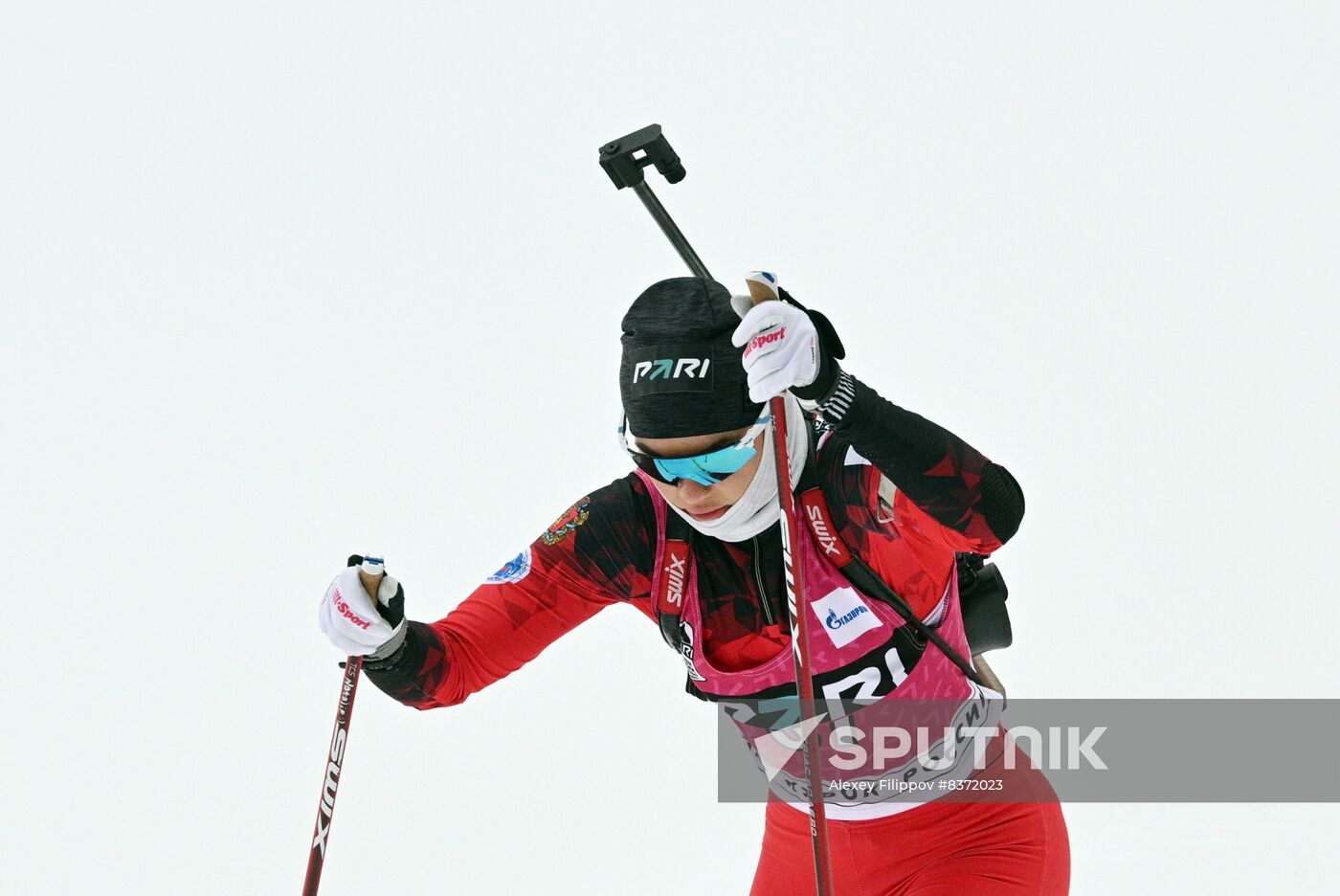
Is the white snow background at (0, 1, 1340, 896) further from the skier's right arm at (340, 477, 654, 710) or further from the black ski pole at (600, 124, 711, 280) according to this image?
the skier's right arm at (340, 477, 654, 710)

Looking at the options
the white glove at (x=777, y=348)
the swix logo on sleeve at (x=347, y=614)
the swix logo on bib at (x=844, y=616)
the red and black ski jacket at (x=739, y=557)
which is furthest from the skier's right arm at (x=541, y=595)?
the white glove at (x=777, y=348)

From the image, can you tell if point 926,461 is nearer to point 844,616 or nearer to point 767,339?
point 767,339

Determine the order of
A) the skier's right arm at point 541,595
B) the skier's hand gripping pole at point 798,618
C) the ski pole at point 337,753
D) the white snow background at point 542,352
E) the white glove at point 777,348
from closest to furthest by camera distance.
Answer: the white glove at point 777,348 → the skier's hand gripping pole at point 798,618 → the ski pole at point 337,753 → the skier's right arm at point 541,595 → the white snow background at point 542,352

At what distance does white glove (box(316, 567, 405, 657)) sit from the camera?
2609 millimetres

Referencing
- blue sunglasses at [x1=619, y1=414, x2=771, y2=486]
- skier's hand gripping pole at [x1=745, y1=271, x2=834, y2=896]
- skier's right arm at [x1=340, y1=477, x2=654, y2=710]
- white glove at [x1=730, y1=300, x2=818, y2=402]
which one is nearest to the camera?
white glove at [x1=730, y1=300, x2=818, y2=402]

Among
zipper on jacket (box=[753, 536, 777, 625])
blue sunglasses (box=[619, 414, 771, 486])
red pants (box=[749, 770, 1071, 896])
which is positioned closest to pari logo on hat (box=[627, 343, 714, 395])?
blue sunglasses (box=[619, 414, 771, 486])

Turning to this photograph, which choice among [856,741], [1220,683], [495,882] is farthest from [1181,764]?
[856,741]

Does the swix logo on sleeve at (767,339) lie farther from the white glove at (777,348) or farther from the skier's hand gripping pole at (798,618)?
the skier's hand gripping pole at (798,618)

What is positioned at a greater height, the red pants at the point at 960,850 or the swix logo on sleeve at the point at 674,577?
the swix logo on sleeve at the point at 674,577

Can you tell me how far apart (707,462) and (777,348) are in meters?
0.33

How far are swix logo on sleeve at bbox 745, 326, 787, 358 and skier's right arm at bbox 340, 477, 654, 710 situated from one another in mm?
609

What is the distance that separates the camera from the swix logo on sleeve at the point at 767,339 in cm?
228

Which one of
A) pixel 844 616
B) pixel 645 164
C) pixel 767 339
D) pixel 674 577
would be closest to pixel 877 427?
pixel 767 339

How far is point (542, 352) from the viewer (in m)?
5.35
